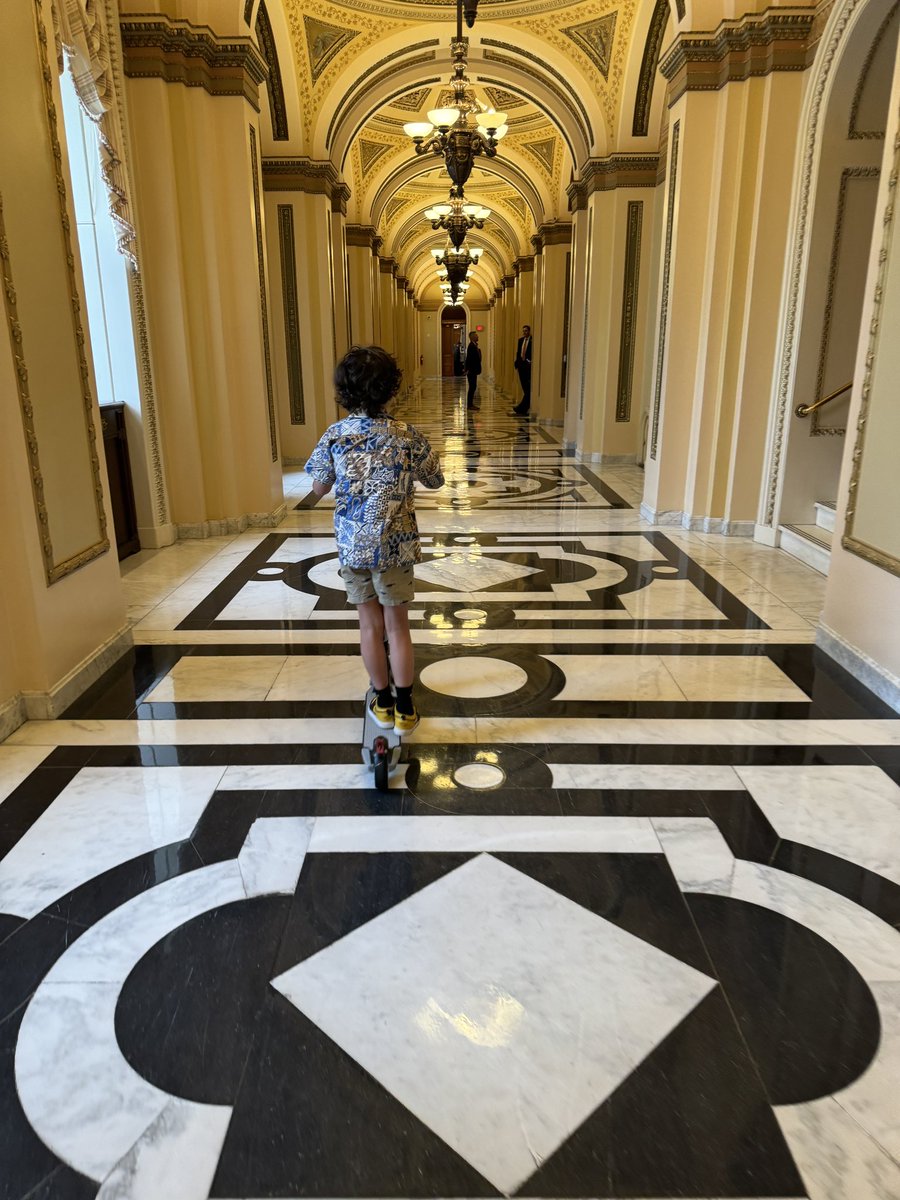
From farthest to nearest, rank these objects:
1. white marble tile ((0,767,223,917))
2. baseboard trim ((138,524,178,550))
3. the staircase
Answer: baseboard trim ((138,524,178,550)), the staircase, white marble tile ((0,767,223,917))

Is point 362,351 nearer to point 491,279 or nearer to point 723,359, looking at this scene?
point 723,359

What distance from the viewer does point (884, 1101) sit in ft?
5.26

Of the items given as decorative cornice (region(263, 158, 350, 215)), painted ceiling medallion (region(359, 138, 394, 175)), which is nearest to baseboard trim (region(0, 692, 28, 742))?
decorative cornice (region(263, 158, 350, 215))

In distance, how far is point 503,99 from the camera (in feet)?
45.1

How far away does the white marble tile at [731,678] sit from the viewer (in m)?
3.54

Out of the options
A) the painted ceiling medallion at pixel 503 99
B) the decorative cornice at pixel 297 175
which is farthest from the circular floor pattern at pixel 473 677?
the painted ceiling medallion at pixel 503 99

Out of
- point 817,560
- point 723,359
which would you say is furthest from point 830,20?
point 817,560

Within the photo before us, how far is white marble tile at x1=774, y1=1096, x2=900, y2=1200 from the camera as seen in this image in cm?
143

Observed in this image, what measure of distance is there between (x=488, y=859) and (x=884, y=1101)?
3.51ft

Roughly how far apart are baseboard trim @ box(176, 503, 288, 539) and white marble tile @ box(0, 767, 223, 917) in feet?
13.0

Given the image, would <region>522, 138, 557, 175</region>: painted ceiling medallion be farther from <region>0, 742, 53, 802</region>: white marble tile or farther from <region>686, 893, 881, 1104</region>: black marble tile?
<region>686, 893, 881, 1104</region>: black marble tile

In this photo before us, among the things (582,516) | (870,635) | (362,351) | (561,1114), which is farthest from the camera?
(582,516)

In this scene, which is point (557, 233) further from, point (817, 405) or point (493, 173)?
point (817, 405)

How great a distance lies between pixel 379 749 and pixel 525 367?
1597cm
